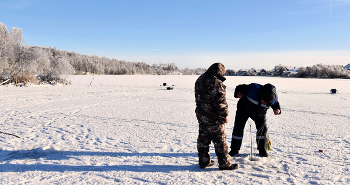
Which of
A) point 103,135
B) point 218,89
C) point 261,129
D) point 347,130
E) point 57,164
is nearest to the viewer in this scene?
point 218,89

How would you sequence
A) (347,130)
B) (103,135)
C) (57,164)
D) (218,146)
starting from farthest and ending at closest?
(347,130)
(103,135)
(57,164)
(218,146)

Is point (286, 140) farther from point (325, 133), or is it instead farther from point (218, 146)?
point (218, 146)

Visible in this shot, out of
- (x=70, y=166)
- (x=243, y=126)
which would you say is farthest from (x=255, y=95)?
(x=70, y=166)

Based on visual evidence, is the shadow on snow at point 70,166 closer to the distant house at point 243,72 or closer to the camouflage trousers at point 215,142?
the camouflage trousers at point 215,142

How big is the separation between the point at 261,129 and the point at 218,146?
1.00 meters

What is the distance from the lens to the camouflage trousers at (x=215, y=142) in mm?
2857

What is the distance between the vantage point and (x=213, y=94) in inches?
106

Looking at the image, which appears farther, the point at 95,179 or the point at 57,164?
the point at 57,164

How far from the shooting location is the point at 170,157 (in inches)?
137

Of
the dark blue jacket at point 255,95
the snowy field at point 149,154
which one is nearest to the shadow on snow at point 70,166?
the snowy field at point 149,154

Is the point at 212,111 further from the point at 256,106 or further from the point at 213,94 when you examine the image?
the point at 256,106

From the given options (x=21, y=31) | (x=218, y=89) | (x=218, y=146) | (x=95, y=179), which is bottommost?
(x=95, y=179)

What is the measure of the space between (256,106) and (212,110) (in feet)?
3.00

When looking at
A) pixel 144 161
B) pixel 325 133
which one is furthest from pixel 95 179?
pixel 325 133
